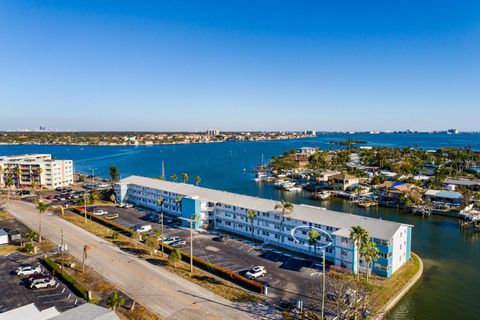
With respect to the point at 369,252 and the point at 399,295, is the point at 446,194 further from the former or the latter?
the point at 369,252

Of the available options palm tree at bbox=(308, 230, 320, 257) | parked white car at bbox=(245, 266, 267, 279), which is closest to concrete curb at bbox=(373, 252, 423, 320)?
palm tree at bbox=(308, 230, 320, 257)

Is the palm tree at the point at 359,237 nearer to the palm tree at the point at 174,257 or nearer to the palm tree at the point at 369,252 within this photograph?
the palm tree at the point at 369,252

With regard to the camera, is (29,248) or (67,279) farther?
(29,248)

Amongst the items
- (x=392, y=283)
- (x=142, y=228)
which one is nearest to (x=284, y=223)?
(x=392, y=283)

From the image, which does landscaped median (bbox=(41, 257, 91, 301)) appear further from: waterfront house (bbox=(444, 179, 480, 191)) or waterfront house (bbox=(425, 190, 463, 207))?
waterfront house (bbox=(444, 179, 480, 191))

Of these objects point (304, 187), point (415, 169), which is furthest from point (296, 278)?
point (415, 169)

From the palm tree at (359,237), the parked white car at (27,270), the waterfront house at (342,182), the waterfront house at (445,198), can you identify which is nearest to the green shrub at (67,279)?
the parked white car at (27,270)
